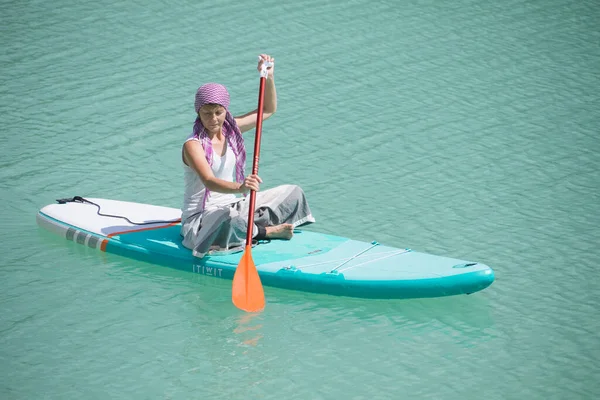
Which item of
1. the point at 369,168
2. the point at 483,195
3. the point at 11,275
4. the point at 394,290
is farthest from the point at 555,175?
the point at 11,275

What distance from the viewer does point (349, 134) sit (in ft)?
25.0

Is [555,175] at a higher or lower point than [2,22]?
lower

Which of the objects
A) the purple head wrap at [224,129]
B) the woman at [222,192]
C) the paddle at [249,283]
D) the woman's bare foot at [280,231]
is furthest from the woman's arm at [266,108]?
the woman's bare foot at [280,231]

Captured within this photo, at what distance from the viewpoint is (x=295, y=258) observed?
527cm

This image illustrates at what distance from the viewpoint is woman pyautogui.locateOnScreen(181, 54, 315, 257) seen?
204 inches

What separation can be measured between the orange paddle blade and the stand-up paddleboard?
0.17 m

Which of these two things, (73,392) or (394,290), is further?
(394,290)

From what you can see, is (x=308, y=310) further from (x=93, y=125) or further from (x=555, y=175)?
(x=93, y=125)

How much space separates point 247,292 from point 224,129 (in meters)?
0.94

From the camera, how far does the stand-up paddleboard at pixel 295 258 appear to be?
494 cm

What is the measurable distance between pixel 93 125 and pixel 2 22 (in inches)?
94.8

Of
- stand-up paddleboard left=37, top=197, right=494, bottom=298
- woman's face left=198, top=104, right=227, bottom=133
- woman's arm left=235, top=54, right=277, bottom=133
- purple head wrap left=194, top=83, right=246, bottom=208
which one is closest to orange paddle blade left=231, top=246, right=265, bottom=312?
stand-up paddleboard left=37, top=197, right=494, bottom=298

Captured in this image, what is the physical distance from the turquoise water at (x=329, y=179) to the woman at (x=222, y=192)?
28 cm

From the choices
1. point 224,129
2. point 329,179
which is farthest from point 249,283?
point 329,179
